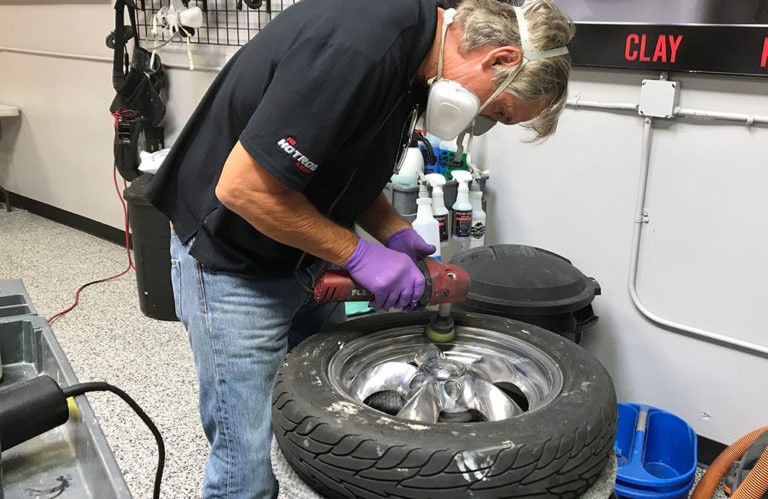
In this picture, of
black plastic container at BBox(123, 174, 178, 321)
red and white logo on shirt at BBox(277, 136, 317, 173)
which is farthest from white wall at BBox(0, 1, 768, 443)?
black plastic container at BBox(123, 174, 178, 321)

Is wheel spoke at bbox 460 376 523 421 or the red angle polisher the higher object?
the red angle polisher

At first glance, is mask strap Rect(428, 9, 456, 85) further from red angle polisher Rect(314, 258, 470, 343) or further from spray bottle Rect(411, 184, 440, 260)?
spray bottle Rect(411, 184, 440, 260)

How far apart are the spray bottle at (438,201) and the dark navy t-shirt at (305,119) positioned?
0.83 m

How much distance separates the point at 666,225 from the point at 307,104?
4.50ft

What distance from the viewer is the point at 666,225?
1979 mm

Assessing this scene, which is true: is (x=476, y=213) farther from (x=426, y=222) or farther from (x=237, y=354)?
(x=237, y=354)

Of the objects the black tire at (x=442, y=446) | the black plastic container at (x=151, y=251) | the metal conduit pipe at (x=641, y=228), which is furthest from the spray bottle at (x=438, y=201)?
the black plastic container at (x=151, y=251)

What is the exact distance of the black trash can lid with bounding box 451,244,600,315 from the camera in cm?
179

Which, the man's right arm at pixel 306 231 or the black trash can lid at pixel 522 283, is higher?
the man's right arm at pixel 306 231

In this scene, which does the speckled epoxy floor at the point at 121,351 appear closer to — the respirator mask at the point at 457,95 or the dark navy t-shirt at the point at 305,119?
the dark navy t-shirt at the point at 305,119

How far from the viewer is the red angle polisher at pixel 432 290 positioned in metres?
1.17

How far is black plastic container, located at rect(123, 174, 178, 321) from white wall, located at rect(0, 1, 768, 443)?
1.39 m

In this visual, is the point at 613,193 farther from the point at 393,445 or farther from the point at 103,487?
the point at 103,487

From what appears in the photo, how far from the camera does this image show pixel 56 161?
164 inches
